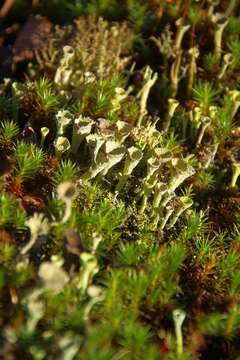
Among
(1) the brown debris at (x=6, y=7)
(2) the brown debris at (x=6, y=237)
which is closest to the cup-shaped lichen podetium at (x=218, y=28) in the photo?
(1) the brown debris at (x=6, y=7)

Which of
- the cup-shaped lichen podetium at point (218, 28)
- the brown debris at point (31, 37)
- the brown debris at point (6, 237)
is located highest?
the cup-shaped lichen podetium at point (218, 28)

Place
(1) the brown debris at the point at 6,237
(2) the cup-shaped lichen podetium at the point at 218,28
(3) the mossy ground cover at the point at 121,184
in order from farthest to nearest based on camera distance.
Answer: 1. (2) the cup-shaped lichen podetium at the point at 218,28
2. (1) the brown debris at the point at 6,237
3. (3) the mossy ground cover at the point at 121,184

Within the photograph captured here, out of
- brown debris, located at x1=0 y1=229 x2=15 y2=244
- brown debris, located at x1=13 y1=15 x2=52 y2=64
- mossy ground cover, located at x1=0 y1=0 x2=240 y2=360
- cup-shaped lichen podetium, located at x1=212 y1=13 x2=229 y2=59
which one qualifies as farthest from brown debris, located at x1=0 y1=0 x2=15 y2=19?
brown debris, located at x1=0 y1=229 x2=15 y2=244

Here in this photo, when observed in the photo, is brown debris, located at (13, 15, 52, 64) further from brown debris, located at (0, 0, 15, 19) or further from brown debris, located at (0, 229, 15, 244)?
brown debris, located at (0, 229, 15, 244)

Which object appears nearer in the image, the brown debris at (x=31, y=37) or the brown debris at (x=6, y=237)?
the brown debris at (x=6, y=237)

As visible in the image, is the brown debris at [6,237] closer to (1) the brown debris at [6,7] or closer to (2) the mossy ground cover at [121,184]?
(2) the mossy ground cover at [121,184]

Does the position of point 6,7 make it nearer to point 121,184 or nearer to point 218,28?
point 218,28

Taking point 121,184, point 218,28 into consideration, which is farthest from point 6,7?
point 121,184

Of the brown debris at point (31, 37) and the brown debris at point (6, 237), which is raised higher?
the brown debris at point (31, 37)

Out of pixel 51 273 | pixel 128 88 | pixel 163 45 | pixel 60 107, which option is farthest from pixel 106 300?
pixel 163 45
